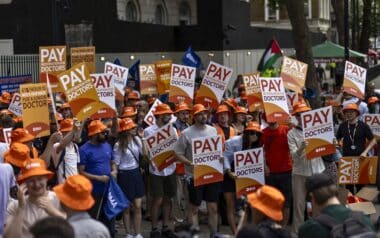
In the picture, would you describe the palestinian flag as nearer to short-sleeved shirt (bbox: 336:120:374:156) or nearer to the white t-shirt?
short-sleeved shirt (bbox: 336:120:374:156)

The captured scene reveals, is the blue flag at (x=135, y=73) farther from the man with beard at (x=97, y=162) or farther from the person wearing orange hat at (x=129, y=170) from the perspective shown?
the man with beard at (x=97, y=162)

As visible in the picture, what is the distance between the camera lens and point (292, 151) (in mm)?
10758

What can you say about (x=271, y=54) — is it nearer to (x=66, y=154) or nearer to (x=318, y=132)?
(x=318, y=132)

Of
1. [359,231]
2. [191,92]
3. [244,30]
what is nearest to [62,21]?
[191,92]

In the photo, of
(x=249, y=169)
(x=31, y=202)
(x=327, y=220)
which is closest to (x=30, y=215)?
(x=31, y=202)

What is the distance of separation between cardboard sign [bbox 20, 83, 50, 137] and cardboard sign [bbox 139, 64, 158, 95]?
597cm

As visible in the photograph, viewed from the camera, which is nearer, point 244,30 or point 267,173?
point 267,173

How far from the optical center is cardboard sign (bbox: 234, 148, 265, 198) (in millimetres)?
Answer: 10609

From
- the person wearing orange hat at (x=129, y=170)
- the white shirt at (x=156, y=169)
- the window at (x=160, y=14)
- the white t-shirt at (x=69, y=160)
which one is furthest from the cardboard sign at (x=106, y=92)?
the window at (x=160, y=14)

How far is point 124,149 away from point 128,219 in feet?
3.00

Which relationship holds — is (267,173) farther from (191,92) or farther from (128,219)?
(191,92)

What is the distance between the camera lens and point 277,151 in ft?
35.4

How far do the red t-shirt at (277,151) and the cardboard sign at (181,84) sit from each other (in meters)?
3.59

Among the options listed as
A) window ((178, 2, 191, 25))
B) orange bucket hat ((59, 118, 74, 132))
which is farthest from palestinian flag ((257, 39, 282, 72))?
window ((178, 2, 191, 25))
